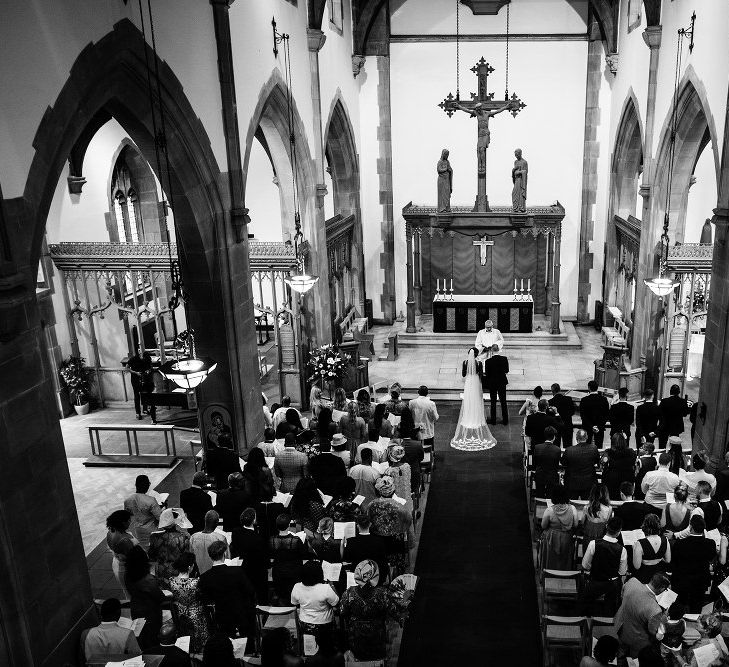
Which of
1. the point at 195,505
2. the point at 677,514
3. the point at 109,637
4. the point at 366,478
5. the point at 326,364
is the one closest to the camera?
the point at 109,637

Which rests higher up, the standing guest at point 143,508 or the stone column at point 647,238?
the stone column at point 647,238

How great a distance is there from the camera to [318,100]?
53.4 ft

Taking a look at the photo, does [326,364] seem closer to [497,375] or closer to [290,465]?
[497,375]

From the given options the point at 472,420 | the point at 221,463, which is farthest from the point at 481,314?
the point at 221,463

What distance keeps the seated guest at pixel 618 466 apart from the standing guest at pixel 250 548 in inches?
173

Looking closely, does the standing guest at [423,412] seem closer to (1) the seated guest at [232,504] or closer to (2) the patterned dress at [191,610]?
(1) the seated guest at [232,504]

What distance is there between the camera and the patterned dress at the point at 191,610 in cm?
667

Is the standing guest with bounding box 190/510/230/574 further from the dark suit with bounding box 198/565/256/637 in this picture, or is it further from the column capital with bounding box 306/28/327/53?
the column capital with bounding box 306/28/327/53

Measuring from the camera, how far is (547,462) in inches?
384

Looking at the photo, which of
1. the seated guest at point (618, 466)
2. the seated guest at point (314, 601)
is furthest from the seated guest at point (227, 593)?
the seated guest at point (618, 466)

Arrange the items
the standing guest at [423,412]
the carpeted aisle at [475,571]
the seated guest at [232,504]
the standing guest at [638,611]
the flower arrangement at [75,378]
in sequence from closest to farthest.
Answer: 1. the standing guest at [638,611]
2. the carpeted aisle at [475,571]
3. the seated guest at [232,504]
4. the standing guest at [423,412]
5. the flower arrangement at [75,378]

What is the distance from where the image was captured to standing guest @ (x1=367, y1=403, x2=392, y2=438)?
10750mm

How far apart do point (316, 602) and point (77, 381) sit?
34.7 ft

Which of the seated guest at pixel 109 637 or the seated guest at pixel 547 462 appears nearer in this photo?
the seated guest at pixel 109 637
